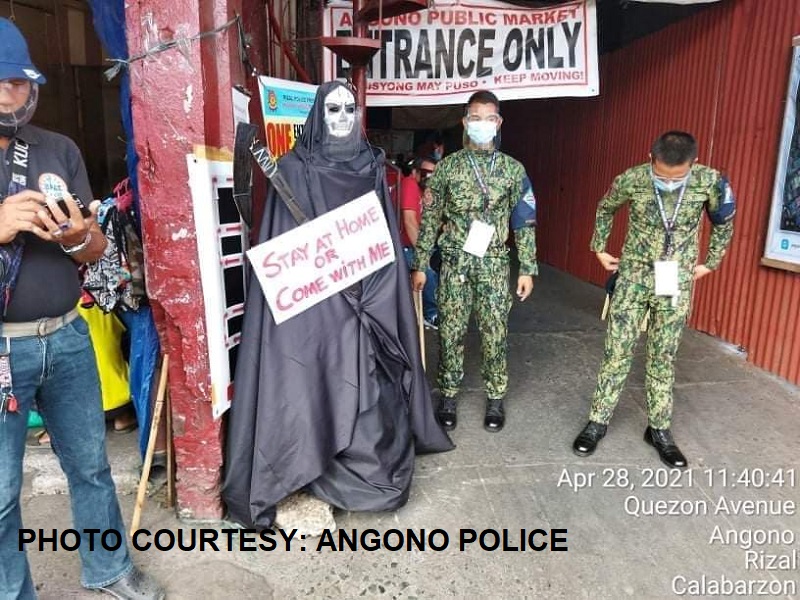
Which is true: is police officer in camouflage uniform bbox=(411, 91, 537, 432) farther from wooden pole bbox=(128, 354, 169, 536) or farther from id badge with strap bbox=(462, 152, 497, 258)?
wooden pole bbox=(128, 354, 169, 536)

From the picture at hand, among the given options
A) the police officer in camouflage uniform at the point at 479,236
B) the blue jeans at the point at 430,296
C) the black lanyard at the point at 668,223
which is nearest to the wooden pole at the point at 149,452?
the police officer in camouflage uniform at the point at 479,236

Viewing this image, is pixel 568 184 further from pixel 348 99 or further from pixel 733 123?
pixel 348 99

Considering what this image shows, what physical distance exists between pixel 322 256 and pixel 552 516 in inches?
69.3

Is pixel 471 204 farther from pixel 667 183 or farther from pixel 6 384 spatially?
pixel 6 384

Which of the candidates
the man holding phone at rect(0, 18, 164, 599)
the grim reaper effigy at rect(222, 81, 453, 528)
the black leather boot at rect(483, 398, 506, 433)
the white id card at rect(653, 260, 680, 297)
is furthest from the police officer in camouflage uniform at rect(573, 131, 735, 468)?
the man holding phone at rect(0, 18, 164, 599)

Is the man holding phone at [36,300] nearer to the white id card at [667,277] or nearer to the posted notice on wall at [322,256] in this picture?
the posted notice on wall at [322,256]

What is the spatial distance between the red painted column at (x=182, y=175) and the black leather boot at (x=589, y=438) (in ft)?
6.88

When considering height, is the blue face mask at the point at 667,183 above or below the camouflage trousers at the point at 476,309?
above

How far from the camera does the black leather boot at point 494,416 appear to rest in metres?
3.85

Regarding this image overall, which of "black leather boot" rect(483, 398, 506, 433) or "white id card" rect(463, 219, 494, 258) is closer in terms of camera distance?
"white id card" rect(463, 219, 494, 258)

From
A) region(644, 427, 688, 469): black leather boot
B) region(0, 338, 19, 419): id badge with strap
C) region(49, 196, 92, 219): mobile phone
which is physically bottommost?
region(644, 427, 688, 469): black leather boot

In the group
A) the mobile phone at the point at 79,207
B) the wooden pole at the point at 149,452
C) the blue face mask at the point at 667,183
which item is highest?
the blue face mask at the point at 667,183

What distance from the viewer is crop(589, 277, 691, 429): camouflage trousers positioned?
334 cm

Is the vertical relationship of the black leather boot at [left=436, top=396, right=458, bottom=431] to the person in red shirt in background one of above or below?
below
